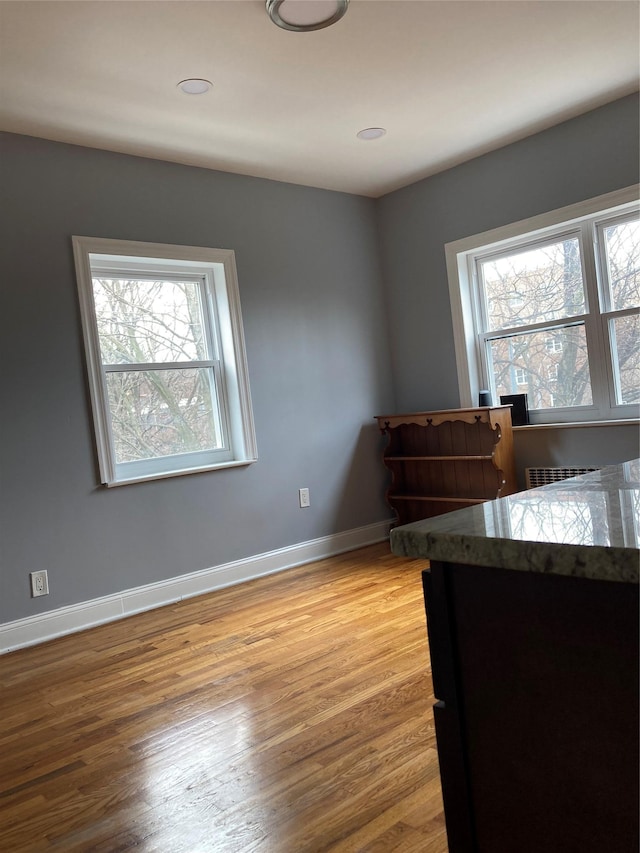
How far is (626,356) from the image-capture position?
4105 mm

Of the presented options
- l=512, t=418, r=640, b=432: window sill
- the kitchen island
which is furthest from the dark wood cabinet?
l=512, t=418, r=640, b=432: window sill

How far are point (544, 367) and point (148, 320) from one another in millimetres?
2559

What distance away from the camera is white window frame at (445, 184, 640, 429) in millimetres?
4070

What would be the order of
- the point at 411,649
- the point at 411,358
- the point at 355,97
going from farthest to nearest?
the point at 411,358
the point at 355,97
the point at 411,649

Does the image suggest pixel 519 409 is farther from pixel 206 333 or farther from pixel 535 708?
pixel 535 708

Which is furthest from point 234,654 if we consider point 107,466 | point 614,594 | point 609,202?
point 609,202

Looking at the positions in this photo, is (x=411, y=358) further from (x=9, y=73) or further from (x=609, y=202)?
(x=9, y=73)

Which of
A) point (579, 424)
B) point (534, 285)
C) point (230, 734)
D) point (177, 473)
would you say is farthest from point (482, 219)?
point (230, 734)

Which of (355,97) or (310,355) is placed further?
(310,355)

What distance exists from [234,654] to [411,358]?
113 inches

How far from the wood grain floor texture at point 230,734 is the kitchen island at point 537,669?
804 mm

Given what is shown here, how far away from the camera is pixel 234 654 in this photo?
306 centimetres

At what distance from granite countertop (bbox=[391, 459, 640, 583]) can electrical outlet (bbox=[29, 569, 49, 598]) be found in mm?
3000

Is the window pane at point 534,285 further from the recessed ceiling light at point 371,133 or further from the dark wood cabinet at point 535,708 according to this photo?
the dark wood cabinet at point 535,708
